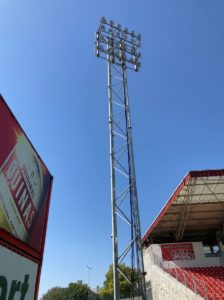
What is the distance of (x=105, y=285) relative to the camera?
148ft

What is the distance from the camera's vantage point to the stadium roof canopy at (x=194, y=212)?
58.7 ft

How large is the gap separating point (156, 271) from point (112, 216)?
518 inches

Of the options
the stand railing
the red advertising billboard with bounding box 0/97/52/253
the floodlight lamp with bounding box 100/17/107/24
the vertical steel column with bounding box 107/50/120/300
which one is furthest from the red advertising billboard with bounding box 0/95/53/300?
the floodlight lamp with bounding box 100/17/107/24

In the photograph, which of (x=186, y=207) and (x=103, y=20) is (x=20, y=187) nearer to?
(x=103, y=20)

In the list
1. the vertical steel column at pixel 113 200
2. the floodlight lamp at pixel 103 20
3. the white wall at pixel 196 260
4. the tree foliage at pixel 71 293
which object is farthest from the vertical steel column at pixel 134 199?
the tree foliage at pixel 71 293

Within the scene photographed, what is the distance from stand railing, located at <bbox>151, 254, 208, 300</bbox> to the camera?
16.4 m

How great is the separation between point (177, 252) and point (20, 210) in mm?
21264

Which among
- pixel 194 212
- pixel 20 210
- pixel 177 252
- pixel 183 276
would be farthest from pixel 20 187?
pixel 177 252

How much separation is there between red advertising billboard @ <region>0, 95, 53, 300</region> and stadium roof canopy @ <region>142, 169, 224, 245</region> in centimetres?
1299

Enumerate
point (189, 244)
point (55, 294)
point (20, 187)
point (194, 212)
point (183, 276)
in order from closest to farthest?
point (20, 187) < point (183, 276) < point (194, 212) < point (189, 244) < point (55, 294)

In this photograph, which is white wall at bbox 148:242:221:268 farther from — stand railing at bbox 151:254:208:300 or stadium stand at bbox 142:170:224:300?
stand railing at bbox 151:254:208:300

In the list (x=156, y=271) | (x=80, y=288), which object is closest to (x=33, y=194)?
(x=156, y=271)

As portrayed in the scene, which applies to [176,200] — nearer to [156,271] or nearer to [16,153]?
[156,271]

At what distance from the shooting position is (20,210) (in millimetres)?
3934
